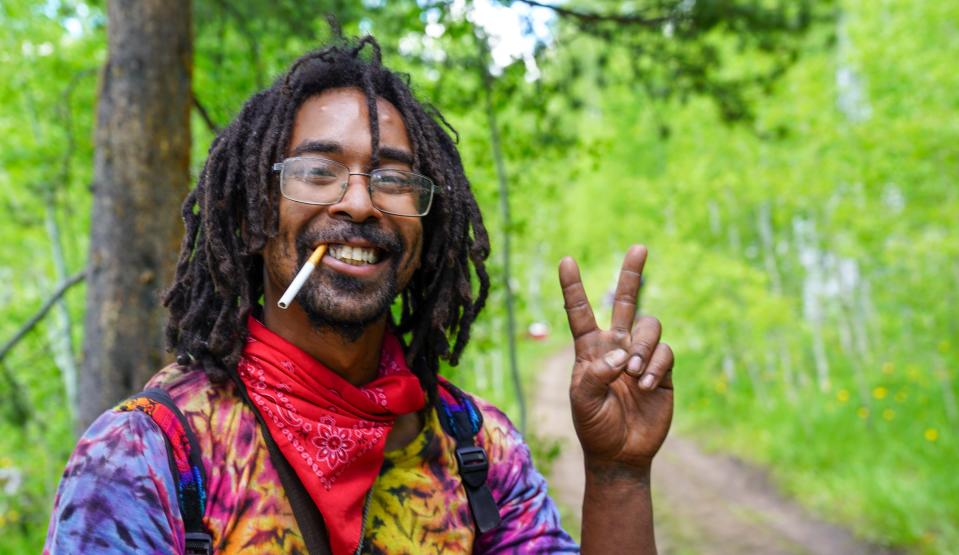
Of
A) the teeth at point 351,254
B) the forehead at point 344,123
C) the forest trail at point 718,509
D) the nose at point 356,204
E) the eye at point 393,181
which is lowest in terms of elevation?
the forest trail at point 718,509

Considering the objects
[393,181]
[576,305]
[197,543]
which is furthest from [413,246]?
[197,543]

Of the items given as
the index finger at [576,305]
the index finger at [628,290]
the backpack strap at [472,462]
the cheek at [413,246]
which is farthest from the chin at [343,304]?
the index finger at [628,290]

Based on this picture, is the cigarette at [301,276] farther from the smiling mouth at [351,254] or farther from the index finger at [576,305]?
the index finger at [576,305]

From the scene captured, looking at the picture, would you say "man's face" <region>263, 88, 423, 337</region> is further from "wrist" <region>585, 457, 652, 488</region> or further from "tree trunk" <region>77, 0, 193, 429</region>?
"tree trunk" <region>77, 0, 193, 429</region>

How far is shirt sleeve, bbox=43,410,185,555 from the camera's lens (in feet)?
4.08

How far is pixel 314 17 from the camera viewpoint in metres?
4.77

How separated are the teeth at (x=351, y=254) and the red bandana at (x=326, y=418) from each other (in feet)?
0.74

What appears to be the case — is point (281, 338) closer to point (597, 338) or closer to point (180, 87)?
point (597, 338)

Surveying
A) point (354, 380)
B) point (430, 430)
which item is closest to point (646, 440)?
point (430, 430)

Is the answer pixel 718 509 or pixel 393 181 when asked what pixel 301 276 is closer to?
pixel 393 181

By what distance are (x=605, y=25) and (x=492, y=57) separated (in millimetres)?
821

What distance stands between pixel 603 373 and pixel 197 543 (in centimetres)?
95

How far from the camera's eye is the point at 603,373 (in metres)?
1.76

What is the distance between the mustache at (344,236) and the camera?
64.9 inches
